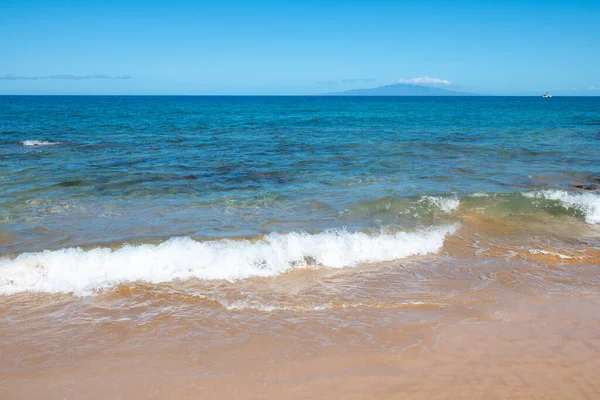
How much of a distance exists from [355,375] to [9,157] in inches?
716

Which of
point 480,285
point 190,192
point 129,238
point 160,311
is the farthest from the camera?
point 190,192

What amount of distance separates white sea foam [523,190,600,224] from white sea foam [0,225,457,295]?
4.52 metres

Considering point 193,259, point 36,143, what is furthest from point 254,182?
point 36,143

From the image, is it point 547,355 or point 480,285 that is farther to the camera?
point 480,285

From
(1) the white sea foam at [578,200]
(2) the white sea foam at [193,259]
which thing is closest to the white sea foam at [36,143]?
(2) the white sea foam at [193,259]

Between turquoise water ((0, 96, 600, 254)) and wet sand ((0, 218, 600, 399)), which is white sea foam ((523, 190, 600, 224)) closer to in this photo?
turquoise water ((0, 96, 600, 254))

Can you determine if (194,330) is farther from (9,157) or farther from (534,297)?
(9,157)

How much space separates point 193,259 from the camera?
7.43m

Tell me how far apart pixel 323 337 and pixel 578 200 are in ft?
30.9

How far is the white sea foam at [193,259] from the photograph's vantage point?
267 inches

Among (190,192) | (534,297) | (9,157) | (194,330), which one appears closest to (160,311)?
(194,330)

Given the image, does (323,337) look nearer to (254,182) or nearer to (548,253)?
(548,253)

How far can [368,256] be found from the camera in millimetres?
7910

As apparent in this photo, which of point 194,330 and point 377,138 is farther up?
point 377,138
